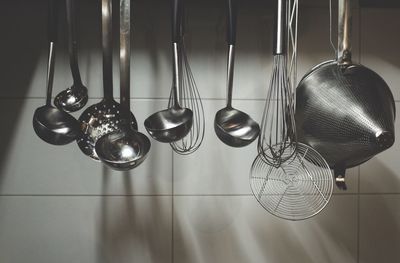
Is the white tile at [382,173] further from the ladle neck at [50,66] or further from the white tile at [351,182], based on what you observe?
the ladle neck at [50,66]

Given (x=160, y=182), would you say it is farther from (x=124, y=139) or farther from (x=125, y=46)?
(x=125, y=46)

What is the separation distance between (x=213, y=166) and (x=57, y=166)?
36 centimetres

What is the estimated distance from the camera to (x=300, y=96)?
70 cm

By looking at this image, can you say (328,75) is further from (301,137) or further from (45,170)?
(45,170)

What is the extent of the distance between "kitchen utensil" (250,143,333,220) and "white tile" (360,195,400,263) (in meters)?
0.12

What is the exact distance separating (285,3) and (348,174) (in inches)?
17.3

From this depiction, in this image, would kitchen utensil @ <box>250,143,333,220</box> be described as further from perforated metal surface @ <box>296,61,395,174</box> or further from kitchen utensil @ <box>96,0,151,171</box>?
kitchen utensil @ <box>96,0,151,171</box>

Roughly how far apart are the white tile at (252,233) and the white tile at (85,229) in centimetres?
5

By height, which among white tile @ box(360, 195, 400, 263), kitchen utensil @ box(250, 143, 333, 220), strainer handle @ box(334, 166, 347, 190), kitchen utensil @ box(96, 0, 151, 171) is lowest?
white tile @ box(360, 195, 400, 263)

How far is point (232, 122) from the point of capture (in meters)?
0.75

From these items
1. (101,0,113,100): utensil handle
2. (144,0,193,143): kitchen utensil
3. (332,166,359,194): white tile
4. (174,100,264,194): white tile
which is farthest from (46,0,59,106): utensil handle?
(332,166,359,194): white tile

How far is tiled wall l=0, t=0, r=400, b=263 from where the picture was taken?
834mm

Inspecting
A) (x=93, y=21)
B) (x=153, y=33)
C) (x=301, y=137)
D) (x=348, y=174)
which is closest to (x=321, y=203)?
(x=348, y=174)

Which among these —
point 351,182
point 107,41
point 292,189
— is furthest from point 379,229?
point 107,41
